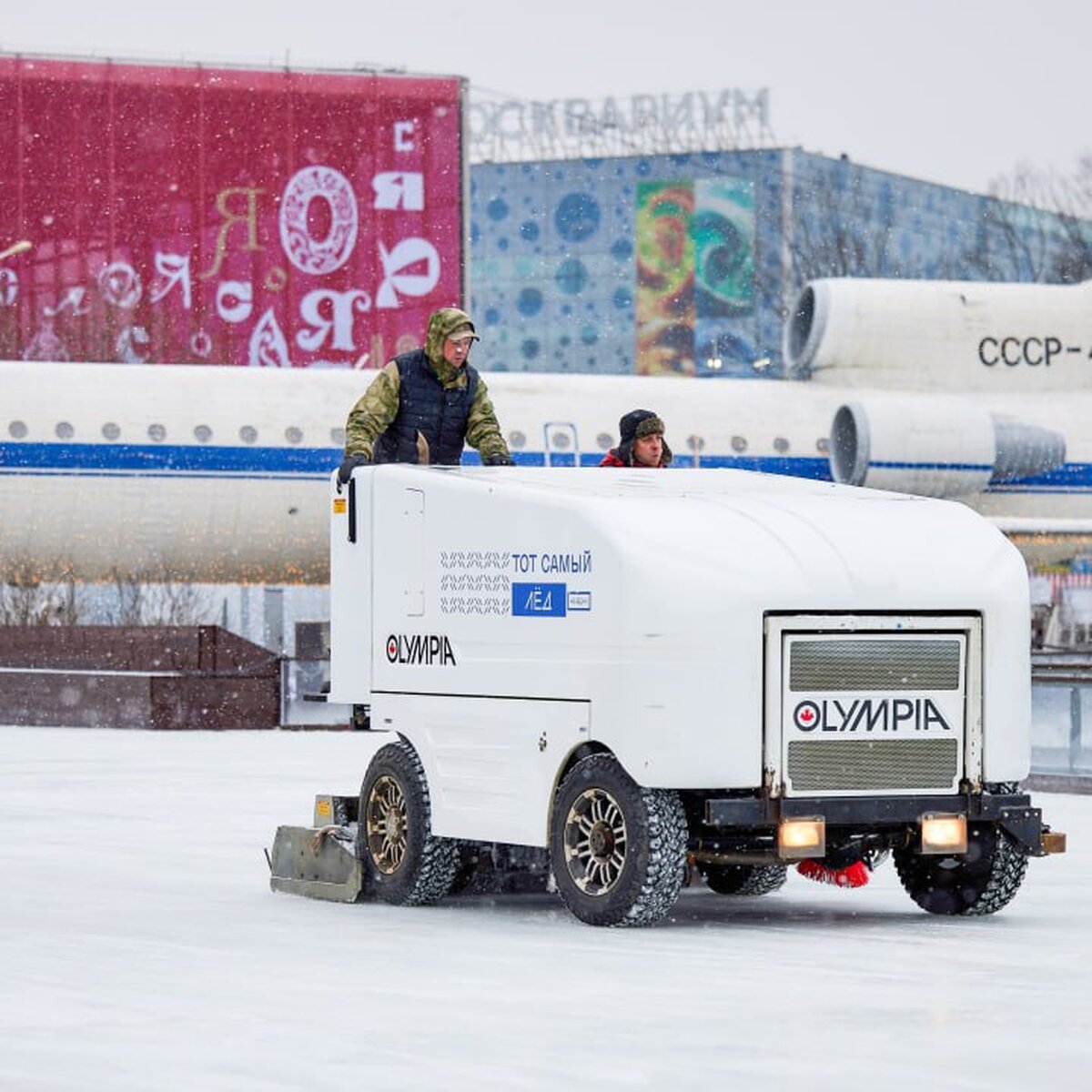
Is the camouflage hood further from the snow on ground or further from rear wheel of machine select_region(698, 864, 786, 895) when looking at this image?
rear wheel of machine select_region(698, 864, 786, 895)

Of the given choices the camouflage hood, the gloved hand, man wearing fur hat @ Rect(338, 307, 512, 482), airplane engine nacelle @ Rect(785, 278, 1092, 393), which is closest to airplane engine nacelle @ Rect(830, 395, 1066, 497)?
airplane engine nacelle @ Rect(785, 278, 1092, 393)

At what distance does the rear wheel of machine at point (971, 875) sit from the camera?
1034 centimetres

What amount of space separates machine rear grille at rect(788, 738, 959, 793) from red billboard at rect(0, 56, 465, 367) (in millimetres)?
48055

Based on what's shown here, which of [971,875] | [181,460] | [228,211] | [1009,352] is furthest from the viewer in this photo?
[228,211]

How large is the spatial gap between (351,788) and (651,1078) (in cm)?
1033

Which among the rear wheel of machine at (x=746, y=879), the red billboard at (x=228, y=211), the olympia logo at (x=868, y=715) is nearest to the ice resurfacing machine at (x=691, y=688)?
the olympia logo at (x=868, y=715)

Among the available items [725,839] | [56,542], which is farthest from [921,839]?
[56,542]

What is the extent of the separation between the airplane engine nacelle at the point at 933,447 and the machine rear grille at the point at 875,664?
24836mm

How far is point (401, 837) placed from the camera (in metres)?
11.0

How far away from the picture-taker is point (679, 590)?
9.77 m

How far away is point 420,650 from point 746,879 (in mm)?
1689

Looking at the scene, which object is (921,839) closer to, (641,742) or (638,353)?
(641,742)

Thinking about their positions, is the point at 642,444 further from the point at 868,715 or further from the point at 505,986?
the point at 505,986

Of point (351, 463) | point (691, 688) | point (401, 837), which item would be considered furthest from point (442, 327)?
point (691, 688)
